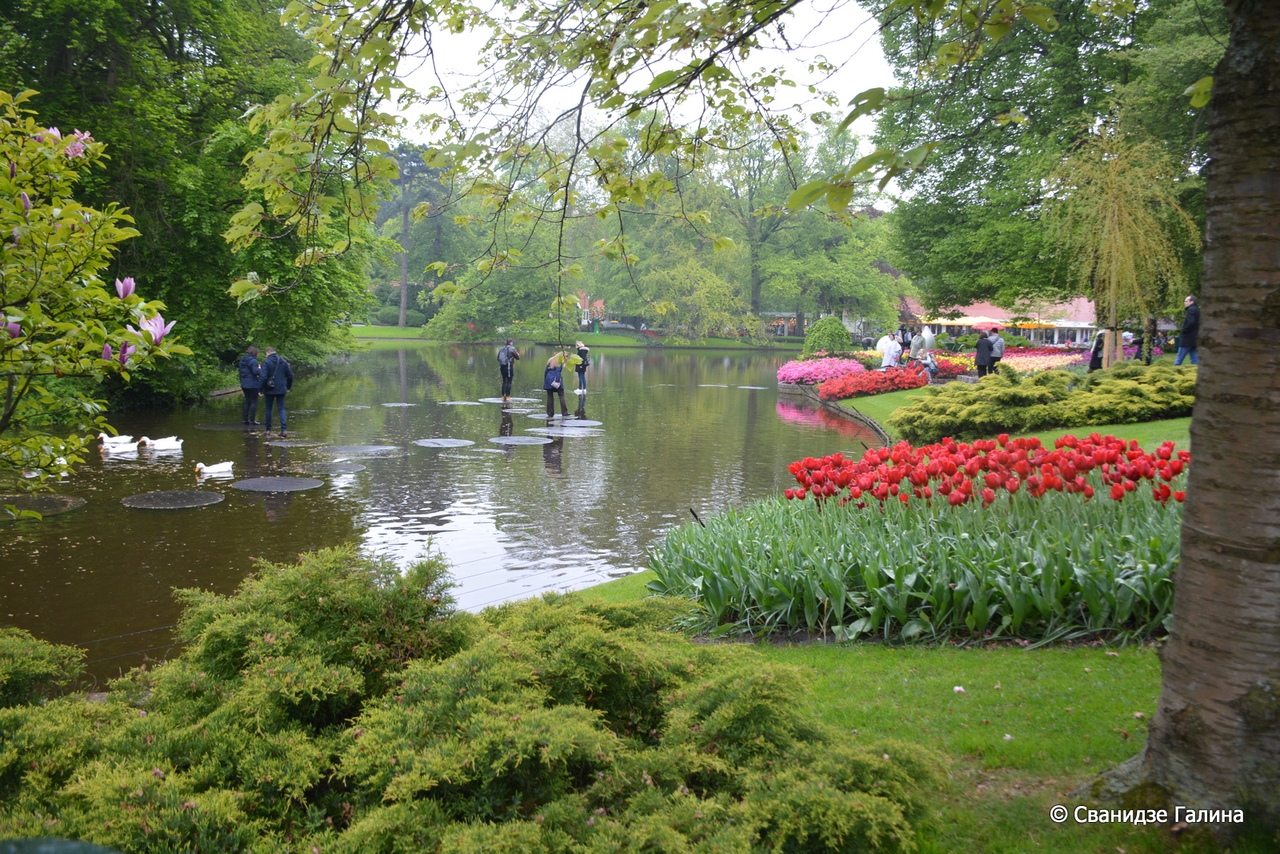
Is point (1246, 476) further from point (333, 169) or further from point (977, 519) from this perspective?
point (333, 169)

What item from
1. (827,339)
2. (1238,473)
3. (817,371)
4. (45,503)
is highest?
(1238,473)

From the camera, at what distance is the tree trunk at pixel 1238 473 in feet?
9.18

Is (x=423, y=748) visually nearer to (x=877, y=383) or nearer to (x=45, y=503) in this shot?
(x=45, y=503)

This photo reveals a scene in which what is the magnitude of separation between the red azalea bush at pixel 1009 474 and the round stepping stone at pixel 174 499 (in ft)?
23.5

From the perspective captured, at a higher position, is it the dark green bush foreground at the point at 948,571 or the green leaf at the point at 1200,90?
the green leaf at the point at 1200,90

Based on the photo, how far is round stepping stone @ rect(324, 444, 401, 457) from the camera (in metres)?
15.0

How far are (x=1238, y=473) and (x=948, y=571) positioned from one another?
110 inches

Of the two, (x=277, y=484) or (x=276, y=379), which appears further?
(x=276, y=379)

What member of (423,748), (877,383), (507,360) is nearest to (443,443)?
(507,360)

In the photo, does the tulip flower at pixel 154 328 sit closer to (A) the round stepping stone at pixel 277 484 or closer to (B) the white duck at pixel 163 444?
(A) the round stepping stone at pixel 277 484

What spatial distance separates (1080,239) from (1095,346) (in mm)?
3322

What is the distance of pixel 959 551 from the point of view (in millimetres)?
5586
